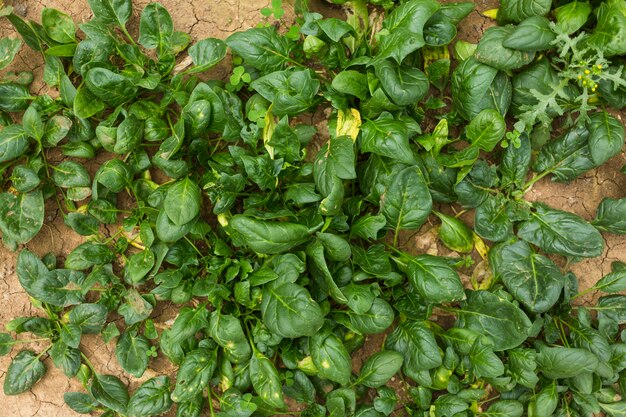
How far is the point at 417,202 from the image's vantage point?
113 inches

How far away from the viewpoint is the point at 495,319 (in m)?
2.98

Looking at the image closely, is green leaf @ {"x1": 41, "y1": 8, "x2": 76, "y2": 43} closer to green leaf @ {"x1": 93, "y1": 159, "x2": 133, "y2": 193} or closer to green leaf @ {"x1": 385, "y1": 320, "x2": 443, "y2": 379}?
green leaf @ {"x1": 93, "y1": 159, "x2": 133, "y2": 193}

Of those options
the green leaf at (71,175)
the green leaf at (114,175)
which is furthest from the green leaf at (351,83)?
the green leaf at (71,175)

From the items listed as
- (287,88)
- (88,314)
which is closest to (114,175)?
(88,314)

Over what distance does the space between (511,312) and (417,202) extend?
2.54ft

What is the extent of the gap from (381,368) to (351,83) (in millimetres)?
1493

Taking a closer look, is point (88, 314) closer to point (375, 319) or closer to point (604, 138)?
point (375, 319)

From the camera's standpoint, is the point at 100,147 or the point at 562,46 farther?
the point at 100,147

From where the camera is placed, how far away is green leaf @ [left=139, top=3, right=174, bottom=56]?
119 inches

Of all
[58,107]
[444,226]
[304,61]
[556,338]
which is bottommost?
[556,338]

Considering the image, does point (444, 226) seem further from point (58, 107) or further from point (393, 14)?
point (58, 107)

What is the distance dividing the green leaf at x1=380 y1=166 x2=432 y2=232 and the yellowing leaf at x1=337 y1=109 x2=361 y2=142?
0.34 metres

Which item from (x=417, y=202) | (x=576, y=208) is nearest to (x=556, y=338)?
(x=576, y=208)

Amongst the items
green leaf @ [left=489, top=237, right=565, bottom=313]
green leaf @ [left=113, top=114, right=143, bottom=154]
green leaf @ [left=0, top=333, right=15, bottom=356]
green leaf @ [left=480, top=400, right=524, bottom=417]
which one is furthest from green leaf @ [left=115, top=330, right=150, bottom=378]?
green leaf @ [left=489, top=237, right=565, bottom=313]
